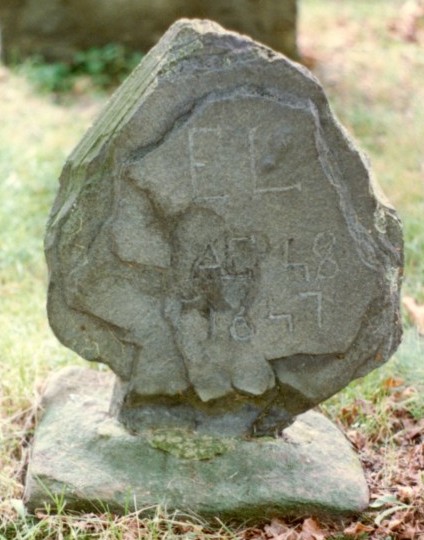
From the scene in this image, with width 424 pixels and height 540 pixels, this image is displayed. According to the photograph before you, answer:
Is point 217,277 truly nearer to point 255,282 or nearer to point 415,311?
point 255,282

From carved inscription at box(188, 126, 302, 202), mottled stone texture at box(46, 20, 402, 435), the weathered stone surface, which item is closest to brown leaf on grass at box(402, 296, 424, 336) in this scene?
the weathered stone surface

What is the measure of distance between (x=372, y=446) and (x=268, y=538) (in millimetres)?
657

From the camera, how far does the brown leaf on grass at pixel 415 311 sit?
4.25 meters

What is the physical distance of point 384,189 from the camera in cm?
565

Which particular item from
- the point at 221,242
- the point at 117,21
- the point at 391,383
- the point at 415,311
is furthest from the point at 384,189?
the point at 221,242

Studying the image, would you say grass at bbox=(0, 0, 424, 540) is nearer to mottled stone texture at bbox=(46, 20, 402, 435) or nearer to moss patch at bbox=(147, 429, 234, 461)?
moss patch at bbox=(147, 429, 234, 461)

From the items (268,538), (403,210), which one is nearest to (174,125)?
(268,538)

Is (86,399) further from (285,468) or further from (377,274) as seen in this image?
(377,274)

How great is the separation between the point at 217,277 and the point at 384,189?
2801 millimetres

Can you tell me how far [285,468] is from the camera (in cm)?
322

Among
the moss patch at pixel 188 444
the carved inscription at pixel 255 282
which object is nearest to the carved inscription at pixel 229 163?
the carved inscription at pixel 255 282

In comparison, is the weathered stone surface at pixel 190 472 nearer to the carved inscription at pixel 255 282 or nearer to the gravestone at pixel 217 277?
the gravestone at pixel 217 277

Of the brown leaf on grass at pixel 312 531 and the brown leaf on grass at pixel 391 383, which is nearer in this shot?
the brown leaf on grass at pixel 312 531

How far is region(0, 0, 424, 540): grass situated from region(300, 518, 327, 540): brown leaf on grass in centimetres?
3
